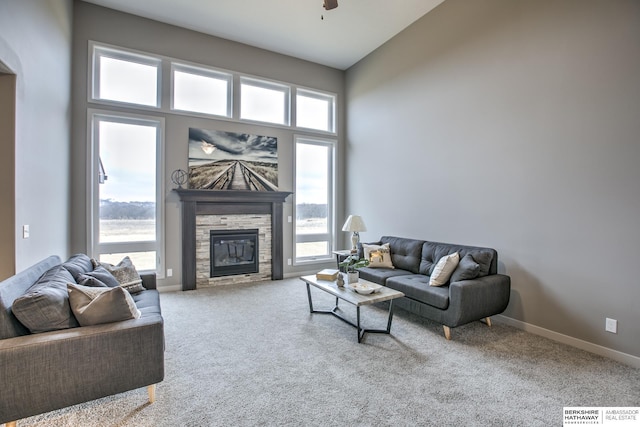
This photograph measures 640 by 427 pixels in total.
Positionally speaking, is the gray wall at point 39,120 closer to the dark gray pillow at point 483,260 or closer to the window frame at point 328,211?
the window frame at point 328,211

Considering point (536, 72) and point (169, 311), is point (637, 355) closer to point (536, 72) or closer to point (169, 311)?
point (536, 72)

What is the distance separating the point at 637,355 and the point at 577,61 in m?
2.74

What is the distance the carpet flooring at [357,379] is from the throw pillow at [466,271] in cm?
59

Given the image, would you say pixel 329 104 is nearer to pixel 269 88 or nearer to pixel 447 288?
pixel 269 88

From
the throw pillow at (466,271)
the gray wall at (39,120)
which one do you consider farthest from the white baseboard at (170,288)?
the throw pillow at (466,271)

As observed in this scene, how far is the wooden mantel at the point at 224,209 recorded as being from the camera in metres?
4.98

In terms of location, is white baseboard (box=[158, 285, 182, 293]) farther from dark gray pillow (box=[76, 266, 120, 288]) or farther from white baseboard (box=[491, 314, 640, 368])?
white baseboard (box=[491, 314, 640, 368])

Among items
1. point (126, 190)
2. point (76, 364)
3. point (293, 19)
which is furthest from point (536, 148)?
point (126, 190)

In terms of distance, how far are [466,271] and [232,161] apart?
4053 mm

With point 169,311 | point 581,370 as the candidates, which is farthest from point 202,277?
point 581,370

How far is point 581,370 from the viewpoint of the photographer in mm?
2549

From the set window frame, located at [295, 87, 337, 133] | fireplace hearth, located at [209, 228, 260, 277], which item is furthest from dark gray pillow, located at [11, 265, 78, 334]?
window frame, located at [295, 87, 337, 133]

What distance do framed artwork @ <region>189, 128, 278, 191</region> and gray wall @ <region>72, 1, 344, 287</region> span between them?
0.40 feet

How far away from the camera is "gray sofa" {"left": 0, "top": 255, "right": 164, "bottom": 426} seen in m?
1.70
